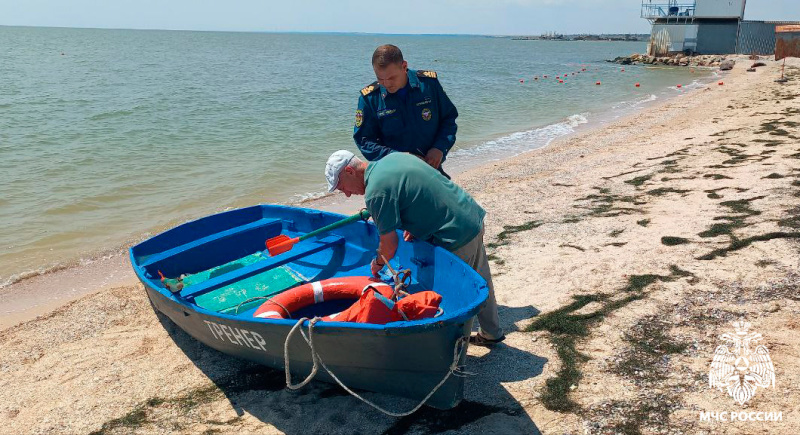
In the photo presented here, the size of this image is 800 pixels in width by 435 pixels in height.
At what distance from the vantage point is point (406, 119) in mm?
4676

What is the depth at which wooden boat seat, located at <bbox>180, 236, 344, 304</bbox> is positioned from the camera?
5070 millimetres

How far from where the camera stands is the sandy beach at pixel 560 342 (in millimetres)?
3582

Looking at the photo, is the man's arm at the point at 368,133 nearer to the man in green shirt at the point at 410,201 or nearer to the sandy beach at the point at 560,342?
the man in green shirt at the point at 410,201

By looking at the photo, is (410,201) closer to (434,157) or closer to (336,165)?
(336,165)

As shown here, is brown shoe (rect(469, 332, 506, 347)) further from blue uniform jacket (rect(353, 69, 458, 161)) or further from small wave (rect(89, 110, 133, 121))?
small wave (rect(89, 110, 133, 121))

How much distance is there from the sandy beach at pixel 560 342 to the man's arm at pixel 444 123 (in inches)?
62.3

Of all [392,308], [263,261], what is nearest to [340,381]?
[392,308]

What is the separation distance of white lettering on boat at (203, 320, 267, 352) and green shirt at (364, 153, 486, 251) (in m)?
1.20

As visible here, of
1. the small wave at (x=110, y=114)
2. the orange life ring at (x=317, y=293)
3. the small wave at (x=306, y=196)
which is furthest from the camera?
the small wave at (x=110, y=114)

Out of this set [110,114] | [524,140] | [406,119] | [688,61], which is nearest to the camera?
[406,119]

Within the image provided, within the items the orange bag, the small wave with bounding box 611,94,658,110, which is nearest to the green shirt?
the orange bag

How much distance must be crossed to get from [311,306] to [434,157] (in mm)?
1633

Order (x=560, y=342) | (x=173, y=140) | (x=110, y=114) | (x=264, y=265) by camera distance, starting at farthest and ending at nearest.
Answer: (x=110, y=114), (x=173, y=140), (x=264, y=265), (x=560, y=342)

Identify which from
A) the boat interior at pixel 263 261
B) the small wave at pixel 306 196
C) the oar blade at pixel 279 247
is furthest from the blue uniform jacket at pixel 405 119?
the small wave at pixel 306 196
